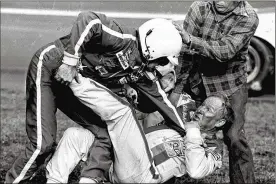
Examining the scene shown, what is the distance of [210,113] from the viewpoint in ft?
17.6

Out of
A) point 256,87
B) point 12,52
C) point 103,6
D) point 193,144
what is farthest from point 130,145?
point 256,87

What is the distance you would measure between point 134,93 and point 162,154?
0.58 m

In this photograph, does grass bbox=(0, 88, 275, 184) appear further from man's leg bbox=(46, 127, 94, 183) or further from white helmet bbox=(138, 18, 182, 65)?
white helmet bbox=(138, 18, 182, 65)

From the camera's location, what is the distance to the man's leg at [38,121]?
5074 mm

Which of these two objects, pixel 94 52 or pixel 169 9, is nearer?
pixel 94 52

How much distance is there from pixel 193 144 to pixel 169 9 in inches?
84.1

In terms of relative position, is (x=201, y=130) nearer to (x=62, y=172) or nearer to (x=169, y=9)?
(x=62, y=172)

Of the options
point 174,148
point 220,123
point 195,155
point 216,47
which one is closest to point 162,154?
point 174,148

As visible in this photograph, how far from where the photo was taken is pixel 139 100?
5.40 metres

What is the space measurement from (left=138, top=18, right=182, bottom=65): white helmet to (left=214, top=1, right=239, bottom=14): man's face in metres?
0.78

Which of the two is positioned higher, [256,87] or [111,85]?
[111,85]

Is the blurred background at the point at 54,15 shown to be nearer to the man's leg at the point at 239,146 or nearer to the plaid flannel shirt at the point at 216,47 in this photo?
the plaid flannel shirt at the point at 216,47

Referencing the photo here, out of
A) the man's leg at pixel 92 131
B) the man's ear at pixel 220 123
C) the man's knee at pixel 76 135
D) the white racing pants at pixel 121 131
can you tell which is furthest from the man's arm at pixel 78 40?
the man's ear at pixel 220 123

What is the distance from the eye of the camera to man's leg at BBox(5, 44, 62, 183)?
5.07 metres
